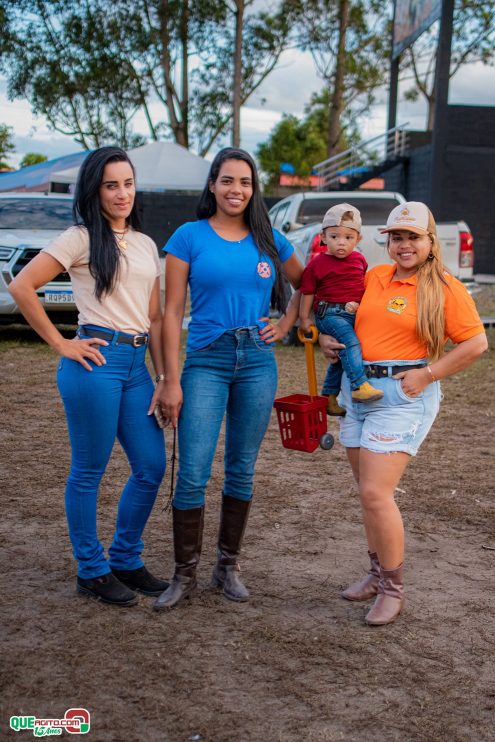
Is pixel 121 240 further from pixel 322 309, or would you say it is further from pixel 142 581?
pixel 142 581

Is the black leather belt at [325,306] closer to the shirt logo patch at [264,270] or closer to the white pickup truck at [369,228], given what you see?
the shirt logo patch at [264,270]

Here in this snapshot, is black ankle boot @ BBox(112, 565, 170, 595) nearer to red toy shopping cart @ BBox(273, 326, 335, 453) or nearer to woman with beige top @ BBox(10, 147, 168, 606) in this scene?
woman with beige top @ BBox(10, 147, 168, 606)

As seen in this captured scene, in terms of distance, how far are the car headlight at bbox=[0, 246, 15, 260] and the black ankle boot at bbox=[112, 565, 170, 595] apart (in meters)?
8.05

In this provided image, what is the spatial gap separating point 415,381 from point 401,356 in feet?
0.45

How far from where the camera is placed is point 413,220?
12.0 feet

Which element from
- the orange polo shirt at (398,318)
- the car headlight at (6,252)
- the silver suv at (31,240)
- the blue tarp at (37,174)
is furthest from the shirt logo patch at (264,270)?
the blue tarp at (37,174)

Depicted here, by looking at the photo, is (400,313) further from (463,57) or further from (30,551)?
(463,57)

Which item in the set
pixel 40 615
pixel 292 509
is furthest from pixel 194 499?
pixel 292 509

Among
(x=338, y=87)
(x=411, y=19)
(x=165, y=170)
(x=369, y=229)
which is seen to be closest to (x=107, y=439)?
(x=369, y=229)

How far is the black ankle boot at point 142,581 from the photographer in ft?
13.2

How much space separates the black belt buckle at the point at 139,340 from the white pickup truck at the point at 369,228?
7.33m

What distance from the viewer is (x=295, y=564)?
4.45 metres
